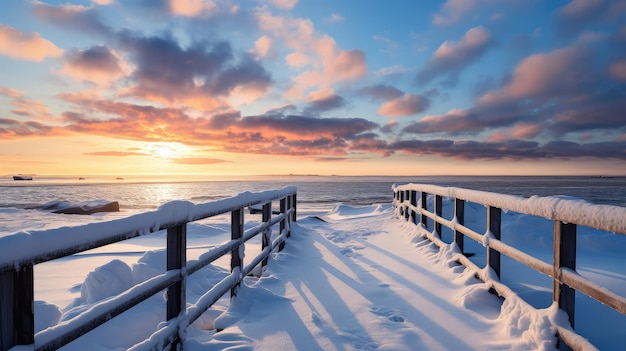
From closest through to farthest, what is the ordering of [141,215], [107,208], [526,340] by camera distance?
[141,215]
[526,340]
[107,208]

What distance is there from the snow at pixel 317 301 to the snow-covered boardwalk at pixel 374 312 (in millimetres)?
13

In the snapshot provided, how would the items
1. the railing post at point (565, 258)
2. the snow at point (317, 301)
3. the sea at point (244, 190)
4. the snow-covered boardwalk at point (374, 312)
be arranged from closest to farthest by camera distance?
the railing post at point (565, 258) < the snow at point (317, 301) < the snow-covered boardwalk at point (374, 312) < the sea at point (244, 190)

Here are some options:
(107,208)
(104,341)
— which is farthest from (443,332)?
(107,208)

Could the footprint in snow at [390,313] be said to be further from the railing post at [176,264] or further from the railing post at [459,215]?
the railing post at [459,215]

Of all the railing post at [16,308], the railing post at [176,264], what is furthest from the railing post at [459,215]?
the railing post at [16,308]

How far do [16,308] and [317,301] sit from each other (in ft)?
10.5

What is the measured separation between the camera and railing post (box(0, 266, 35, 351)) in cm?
136

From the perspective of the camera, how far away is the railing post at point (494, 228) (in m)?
3.99

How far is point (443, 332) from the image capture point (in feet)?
10.9

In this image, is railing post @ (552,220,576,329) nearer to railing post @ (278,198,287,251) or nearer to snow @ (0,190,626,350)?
snow @ (0,190,626,350)

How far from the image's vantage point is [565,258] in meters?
2.60

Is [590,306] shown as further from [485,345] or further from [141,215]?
Answer: [141,215]

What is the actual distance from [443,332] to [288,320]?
152 centimetres

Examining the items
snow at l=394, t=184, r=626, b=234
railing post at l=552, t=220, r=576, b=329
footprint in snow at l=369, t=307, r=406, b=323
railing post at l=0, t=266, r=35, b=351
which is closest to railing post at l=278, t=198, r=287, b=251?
footprint in snow at l=369, t=307, r=406, b=323
